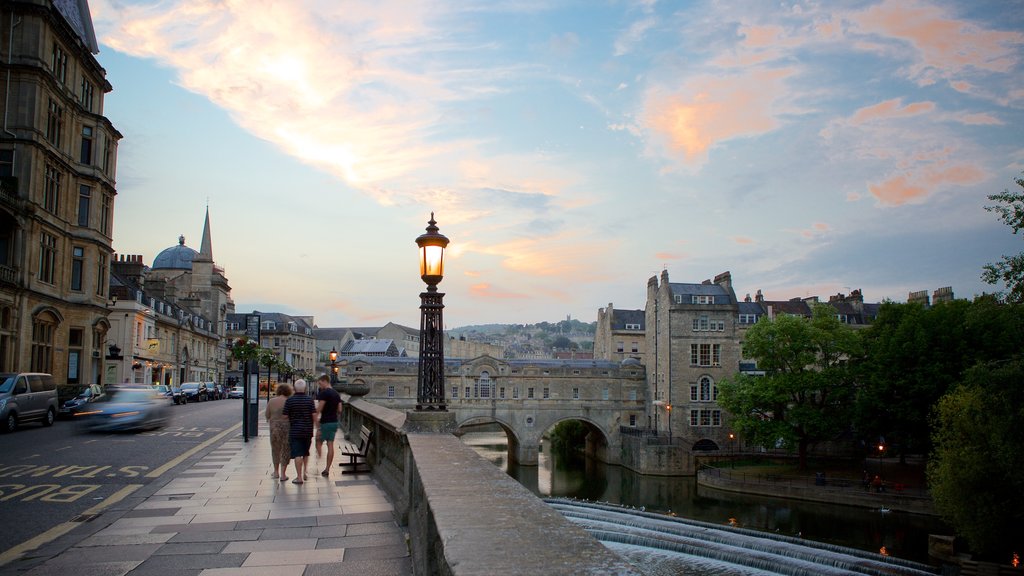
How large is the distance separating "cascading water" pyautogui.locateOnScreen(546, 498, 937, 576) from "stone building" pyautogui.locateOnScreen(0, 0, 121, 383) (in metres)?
27.2

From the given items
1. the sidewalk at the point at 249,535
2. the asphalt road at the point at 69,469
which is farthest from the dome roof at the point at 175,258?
the sidewalk at the point at 249,535

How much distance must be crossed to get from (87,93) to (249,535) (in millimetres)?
40923

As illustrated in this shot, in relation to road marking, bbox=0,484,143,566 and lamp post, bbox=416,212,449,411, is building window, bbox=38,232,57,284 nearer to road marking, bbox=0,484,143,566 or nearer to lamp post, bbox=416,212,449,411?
road marking, bbox=0,484,143,566

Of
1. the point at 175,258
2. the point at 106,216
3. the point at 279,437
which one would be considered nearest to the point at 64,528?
the point at 279,437

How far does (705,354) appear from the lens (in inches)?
2869

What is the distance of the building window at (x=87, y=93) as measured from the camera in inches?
1604

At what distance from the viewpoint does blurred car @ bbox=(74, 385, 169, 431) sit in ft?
73.1

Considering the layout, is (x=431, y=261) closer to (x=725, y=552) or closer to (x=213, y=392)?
(x=725, y=552)

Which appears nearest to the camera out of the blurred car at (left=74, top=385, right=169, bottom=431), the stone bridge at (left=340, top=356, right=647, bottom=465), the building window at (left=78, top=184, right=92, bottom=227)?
the blurred car at (left=74, top=385, right=169, bottom=431)

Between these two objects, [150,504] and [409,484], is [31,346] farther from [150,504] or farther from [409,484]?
[409,484]

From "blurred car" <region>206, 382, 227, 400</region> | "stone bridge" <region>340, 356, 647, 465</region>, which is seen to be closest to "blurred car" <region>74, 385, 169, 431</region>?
"blurred car" <region>206, 382, 227, 400</region>

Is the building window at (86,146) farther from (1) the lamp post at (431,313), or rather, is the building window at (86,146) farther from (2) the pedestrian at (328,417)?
(1) the lamp post at (431,313)

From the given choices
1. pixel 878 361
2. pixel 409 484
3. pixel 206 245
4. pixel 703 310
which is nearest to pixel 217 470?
pixel 409 484

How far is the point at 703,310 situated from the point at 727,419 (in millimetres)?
10715
